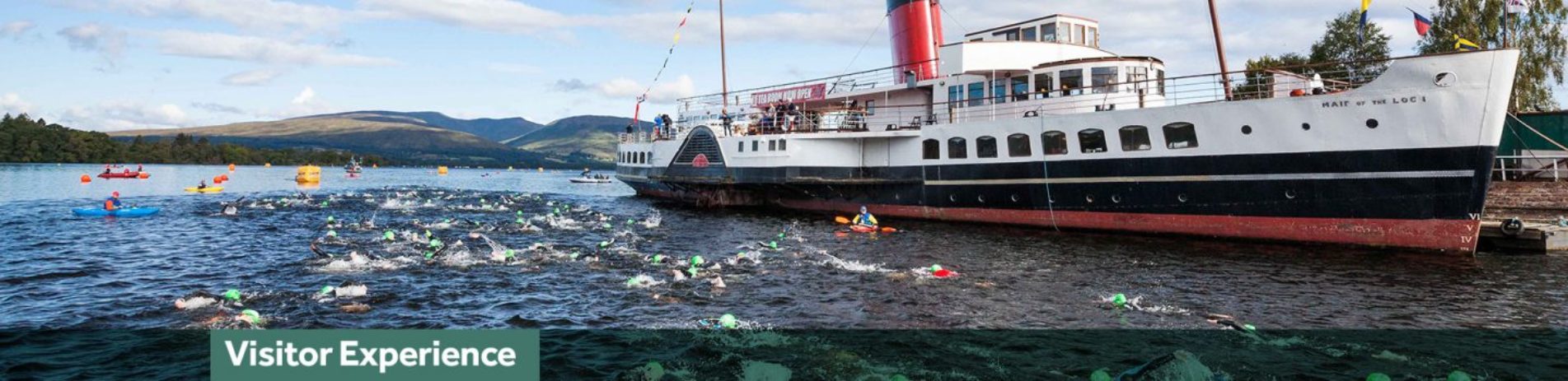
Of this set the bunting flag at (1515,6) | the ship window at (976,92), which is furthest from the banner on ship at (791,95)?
the bunting flag at (1515,6)

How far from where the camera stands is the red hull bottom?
70.4ft

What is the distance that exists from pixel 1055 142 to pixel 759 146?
13.9 m

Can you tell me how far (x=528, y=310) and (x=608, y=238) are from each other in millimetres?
12402

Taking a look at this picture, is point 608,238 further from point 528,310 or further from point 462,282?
point 528,310

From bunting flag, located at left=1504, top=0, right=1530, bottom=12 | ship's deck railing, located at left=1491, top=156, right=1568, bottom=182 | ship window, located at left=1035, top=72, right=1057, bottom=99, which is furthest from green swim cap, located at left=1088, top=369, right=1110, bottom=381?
ship's deck railing, located at left=1491, top=156, right=1568, bottom=182

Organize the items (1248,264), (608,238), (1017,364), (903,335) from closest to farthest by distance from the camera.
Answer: (1017,364)
(903,335)
(1248,264)
(608,238)

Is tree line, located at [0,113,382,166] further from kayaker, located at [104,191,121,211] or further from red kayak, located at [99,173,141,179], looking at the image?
kayaker, located at [104,191,121,211]

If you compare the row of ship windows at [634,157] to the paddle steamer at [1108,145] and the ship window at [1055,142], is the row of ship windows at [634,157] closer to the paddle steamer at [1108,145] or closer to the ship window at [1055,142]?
the paddle steamer at [1108,145]

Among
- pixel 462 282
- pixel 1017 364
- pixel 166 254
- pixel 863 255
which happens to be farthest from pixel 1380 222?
pixel 166 254

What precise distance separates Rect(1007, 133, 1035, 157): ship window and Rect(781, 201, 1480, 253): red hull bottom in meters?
2.00

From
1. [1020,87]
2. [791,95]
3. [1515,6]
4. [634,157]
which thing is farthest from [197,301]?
[634,157]

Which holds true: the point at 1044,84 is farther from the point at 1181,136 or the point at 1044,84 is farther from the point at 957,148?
the point at 1181,136

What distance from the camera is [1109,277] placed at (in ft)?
61.3

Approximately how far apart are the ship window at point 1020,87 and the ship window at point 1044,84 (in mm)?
453
